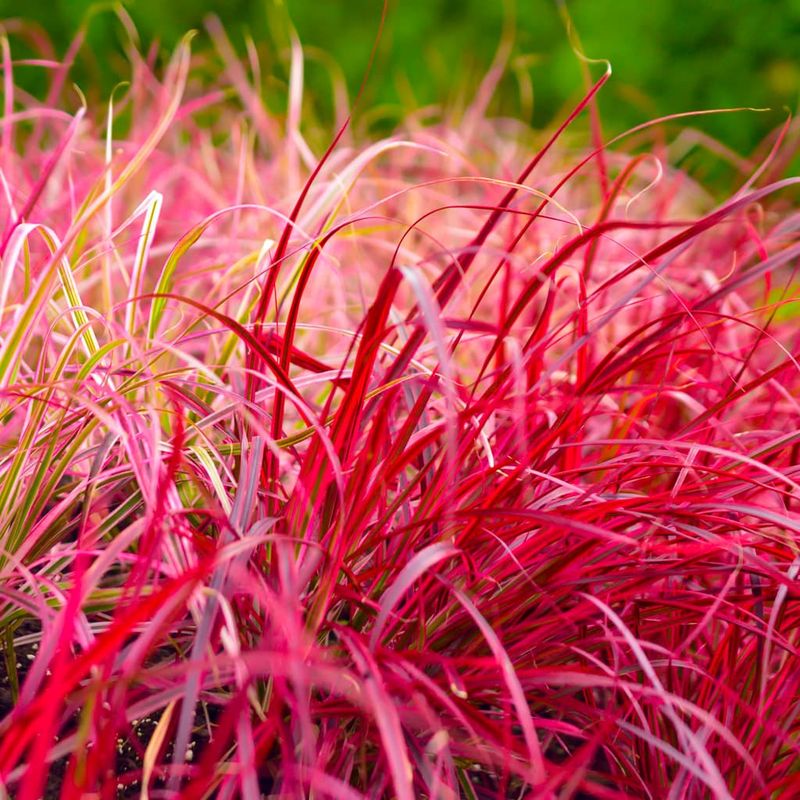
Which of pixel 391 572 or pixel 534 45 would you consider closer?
pixel 391 572

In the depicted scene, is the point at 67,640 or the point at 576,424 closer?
the point at 67,640

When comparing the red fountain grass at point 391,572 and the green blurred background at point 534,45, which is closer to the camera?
the red fountain grass at point 391,572

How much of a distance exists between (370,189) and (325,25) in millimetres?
1055

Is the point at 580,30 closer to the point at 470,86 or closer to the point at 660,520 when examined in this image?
the point at 470,86

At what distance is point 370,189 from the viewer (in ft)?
7.12

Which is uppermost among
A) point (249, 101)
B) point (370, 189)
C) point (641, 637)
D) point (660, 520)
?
point (660, 520)

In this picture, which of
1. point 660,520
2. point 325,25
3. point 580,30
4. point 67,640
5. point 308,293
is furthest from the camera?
point 325,25

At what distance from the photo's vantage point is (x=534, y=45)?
294cm

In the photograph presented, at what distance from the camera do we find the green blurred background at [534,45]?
8.76 ft

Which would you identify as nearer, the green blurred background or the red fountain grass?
the red fountain grass

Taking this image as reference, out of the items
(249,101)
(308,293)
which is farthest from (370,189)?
(308,293)

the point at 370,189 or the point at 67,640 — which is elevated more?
the point at 67,640

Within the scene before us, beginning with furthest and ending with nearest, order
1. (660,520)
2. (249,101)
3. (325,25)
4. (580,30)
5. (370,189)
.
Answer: (325,25), (580,30), (370,189), (249,101), (660,520)

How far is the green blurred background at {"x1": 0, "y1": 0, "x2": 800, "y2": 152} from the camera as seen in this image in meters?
2.67
